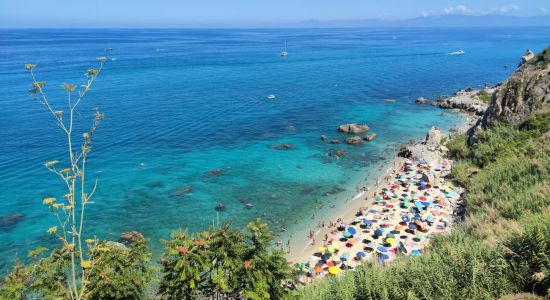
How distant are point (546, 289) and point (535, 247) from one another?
1288mm

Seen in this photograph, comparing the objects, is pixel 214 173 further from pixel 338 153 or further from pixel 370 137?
pixel 370 137

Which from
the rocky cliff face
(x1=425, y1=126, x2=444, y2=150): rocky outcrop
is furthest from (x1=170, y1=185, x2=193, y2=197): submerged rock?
the rocky cliff face

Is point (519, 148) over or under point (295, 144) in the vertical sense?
over

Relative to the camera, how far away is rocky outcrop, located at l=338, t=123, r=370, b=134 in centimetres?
4706

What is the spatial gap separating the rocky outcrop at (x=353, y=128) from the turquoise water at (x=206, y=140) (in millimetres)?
1432

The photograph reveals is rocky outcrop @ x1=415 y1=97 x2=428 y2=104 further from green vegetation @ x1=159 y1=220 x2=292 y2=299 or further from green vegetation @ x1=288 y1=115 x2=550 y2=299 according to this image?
green vegetation @ x1=159 y1=220 x2=292 y2=299

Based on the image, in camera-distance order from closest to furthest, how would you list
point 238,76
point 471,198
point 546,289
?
point 546,289
point 471,198
point 238,76

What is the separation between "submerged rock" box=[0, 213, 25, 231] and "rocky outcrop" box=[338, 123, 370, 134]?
36.7 meters

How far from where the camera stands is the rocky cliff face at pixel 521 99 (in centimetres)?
3136

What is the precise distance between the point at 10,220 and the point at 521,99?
45918mm

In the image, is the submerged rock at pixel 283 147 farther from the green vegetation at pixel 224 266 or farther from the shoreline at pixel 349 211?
the green vegetation at pixel 224 266

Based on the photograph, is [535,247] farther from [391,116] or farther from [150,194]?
[391,116]

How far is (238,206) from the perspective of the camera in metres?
30.0

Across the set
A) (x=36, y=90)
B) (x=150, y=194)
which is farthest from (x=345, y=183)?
(x=36, y=90)
